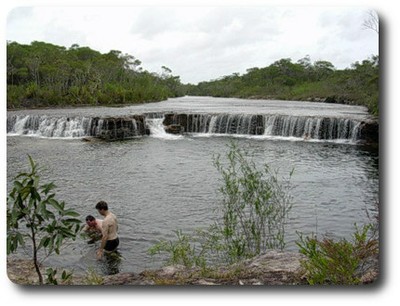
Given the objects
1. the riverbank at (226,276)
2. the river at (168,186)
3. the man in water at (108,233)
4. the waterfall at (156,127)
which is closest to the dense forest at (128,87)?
the waterfall at (156,127)

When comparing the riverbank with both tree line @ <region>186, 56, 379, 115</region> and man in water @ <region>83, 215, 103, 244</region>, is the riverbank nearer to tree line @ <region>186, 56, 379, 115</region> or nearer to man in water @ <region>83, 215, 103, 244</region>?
man in water @ <region>83, 215, 103, 244</region>

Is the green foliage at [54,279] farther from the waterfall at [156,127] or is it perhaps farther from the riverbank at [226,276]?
the waterfall at [156,127]

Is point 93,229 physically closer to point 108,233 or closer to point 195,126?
point 108,233

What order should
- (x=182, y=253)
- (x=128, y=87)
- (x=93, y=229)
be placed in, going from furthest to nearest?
(x=128, y=87) → (x=93, y=229) → (x=182, y=253)

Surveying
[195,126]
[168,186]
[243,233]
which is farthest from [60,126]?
[243,233]

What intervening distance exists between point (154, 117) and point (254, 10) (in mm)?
10146

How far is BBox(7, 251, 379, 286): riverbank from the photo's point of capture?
267 centimetres

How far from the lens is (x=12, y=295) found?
2.67 meters

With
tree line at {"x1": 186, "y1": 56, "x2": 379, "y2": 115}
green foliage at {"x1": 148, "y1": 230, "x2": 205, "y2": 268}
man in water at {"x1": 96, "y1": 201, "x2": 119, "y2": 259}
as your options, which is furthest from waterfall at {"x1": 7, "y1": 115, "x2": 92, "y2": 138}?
green foliage at {"x1": 148, "y1": 230, "x2": 205, "y2": 268}

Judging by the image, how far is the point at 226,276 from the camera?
2.74 metres

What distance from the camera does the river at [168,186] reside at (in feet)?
13.5

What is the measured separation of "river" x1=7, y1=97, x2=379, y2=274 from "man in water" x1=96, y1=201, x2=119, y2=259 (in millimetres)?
111

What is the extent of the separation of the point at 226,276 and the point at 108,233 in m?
1.57
